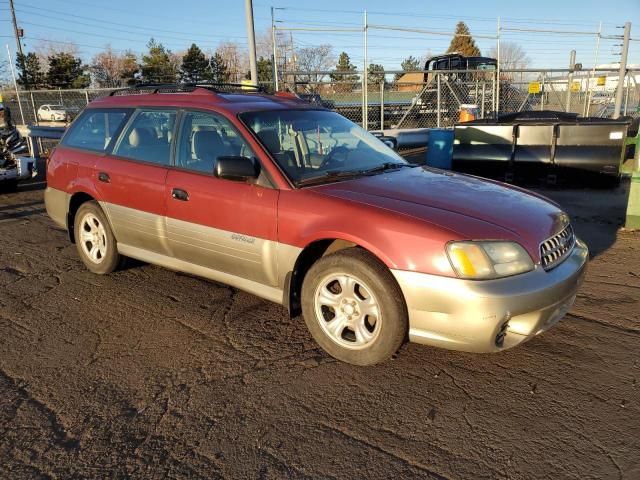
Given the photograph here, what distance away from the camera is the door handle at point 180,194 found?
4062mm

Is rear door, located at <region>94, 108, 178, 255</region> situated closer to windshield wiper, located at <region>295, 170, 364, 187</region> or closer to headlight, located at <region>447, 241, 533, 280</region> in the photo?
windshield wiper, located at <region>295, 170, 364, 187</region>

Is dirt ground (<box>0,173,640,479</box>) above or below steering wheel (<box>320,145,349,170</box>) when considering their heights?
below

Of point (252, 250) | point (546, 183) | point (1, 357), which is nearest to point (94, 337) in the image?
point (1, 357)

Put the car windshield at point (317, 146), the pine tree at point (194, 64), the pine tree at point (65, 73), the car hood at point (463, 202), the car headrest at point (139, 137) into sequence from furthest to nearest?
1. the pine tree at point (194, 64)
2. the pine tree at point (65, 73)
3. the car headrest at point (139, 137)
4. the car windshield at point (317, 146)
5. the car hood at point (463, 202)

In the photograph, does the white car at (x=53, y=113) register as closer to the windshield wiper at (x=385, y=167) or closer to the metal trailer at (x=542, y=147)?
the metal trailer at (x=542, y=147)

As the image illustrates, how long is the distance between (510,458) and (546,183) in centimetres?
728

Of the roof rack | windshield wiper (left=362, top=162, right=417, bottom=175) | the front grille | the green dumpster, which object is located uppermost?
the roof rack

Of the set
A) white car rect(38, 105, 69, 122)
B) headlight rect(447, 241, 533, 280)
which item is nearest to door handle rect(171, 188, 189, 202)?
headlight rect(447, 241, 533, 280)

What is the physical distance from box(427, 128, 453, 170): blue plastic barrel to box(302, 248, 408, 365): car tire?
7.48 metres

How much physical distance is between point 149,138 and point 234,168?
1412 millimetres

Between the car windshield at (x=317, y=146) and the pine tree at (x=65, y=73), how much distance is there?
150 feet

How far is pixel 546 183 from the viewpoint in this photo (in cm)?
884

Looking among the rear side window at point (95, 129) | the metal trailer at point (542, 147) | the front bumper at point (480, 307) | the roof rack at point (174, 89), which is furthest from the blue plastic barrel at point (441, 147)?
the front bumper at point (480, 307)

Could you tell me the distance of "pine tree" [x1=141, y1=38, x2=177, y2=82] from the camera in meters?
47.5
